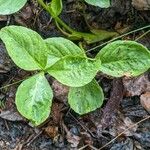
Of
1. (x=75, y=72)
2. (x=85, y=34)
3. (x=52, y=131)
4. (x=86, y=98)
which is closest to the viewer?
(x=75, y=72)

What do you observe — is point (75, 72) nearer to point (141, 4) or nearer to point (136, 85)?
point (136, 85)

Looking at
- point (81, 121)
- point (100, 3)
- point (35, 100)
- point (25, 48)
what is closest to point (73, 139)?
point (81, 121)

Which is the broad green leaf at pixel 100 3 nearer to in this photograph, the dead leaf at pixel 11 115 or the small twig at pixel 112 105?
the small twig at pixel 112 105

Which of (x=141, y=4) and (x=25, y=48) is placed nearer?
(x=25, y=48)

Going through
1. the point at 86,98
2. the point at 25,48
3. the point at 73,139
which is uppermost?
the point at 25,48

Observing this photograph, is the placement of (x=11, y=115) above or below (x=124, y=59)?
below

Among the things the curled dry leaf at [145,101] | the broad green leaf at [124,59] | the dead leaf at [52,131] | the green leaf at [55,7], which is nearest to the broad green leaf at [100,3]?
the green leaf at [55,7]

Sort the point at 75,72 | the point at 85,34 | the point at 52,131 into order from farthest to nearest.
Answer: the point at 85,34 → the point at 52,131 → the point at 75,72
